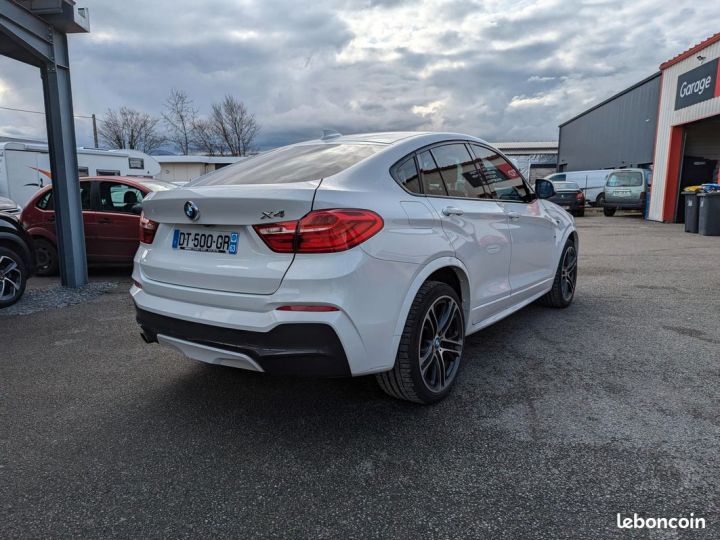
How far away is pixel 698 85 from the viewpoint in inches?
610

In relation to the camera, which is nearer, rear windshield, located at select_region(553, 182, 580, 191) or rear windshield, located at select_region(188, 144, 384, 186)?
rear windshield, located at select_region(188, 144, 384, 186)

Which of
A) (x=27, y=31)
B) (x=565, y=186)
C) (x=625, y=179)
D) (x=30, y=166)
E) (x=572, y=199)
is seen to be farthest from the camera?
(x=565, y=186)

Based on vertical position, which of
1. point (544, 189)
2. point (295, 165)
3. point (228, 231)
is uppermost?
point (295, 165)

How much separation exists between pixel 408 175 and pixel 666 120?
18.9 m

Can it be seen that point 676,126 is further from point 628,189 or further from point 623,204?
point 623,204

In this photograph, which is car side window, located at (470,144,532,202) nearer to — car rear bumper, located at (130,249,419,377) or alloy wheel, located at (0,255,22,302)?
car rear bumper, located at (130,249,419,377)

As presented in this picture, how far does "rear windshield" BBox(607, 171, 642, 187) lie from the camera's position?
2056cm

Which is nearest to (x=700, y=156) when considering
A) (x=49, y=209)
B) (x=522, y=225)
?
(x=522, y=225)

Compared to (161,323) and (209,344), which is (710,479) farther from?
(161,323)

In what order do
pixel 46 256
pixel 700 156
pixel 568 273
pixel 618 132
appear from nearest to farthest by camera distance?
1. pixel 568 273
2. pixel 46 256
3. pixel 700 156
4. pixel 618 132

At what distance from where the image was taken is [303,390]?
10.8 feet

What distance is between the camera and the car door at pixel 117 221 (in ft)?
24.9

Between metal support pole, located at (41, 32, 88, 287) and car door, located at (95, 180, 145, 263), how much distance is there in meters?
0.70

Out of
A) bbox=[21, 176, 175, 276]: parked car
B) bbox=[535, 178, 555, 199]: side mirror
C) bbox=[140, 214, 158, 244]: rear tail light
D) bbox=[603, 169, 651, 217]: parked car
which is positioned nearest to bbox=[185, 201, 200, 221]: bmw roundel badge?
bbox=[140, 214, 158, 244]: rear tail light
